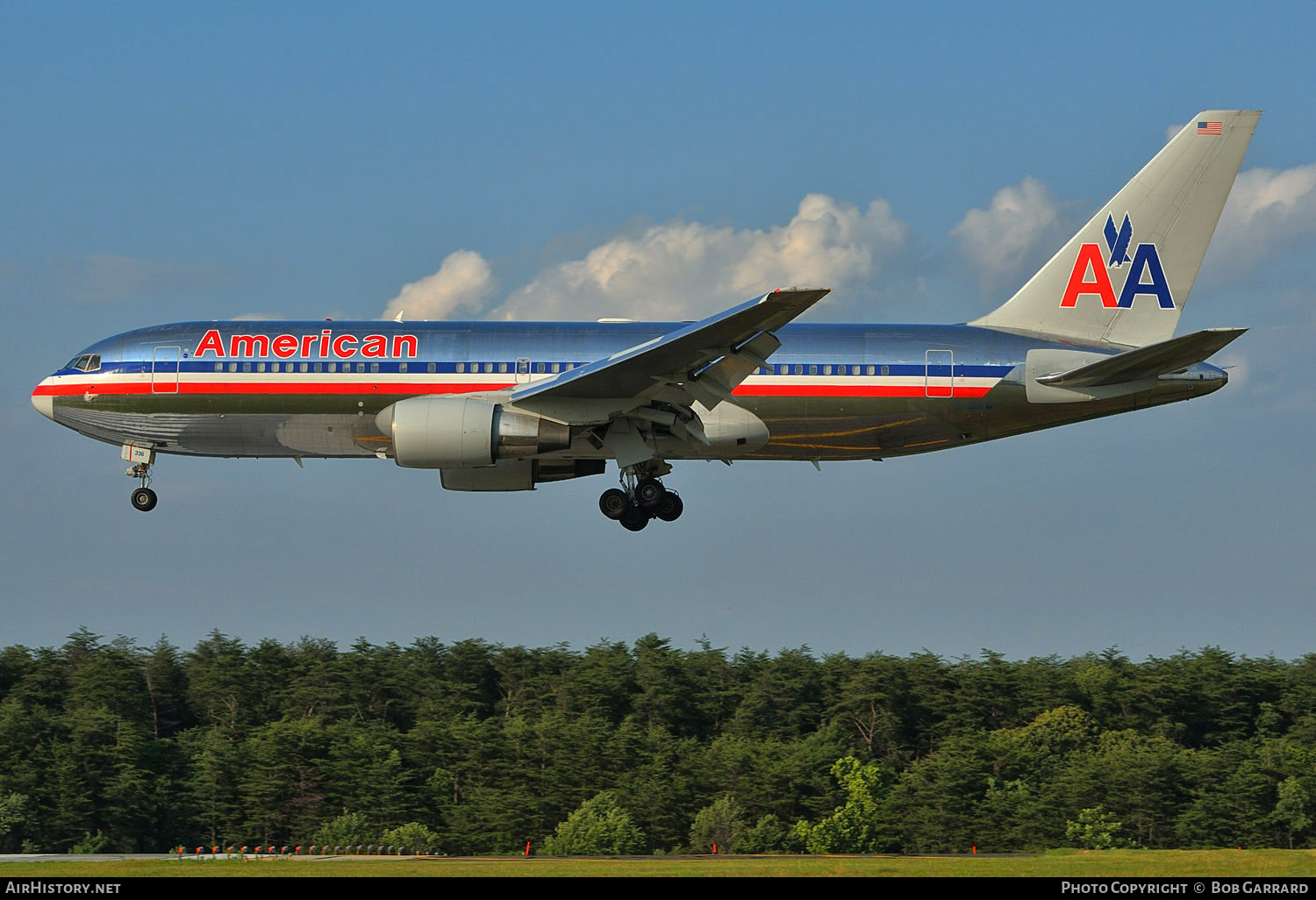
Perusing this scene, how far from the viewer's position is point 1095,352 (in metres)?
34.6

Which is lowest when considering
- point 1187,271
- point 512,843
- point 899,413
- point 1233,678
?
point 512,843

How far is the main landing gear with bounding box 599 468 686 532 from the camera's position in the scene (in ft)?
115

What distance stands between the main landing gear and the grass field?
8.50 m

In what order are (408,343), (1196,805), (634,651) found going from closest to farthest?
1. (408,343)
2. (1196,805)
3. (634,651)

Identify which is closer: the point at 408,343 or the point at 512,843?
the point at 408,343

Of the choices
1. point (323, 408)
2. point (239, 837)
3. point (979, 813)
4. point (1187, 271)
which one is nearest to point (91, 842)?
point (239, 837)

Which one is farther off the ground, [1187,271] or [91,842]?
[1187,271]

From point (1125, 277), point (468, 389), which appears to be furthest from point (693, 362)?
point (1125, 277)

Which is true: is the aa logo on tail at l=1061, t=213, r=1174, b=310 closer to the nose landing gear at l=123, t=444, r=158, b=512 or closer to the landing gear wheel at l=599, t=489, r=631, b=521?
the landing gear wheel at l=599, t=489, r=631, b=521

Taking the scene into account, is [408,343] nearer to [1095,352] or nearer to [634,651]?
[1095,352]

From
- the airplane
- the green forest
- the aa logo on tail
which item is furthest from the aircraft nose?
the green forest

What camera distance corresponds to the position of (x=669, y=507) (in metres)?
35.0

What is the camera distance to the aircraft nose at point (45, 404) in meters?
35.9

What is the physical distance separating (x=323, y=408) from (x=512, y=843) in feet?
182
